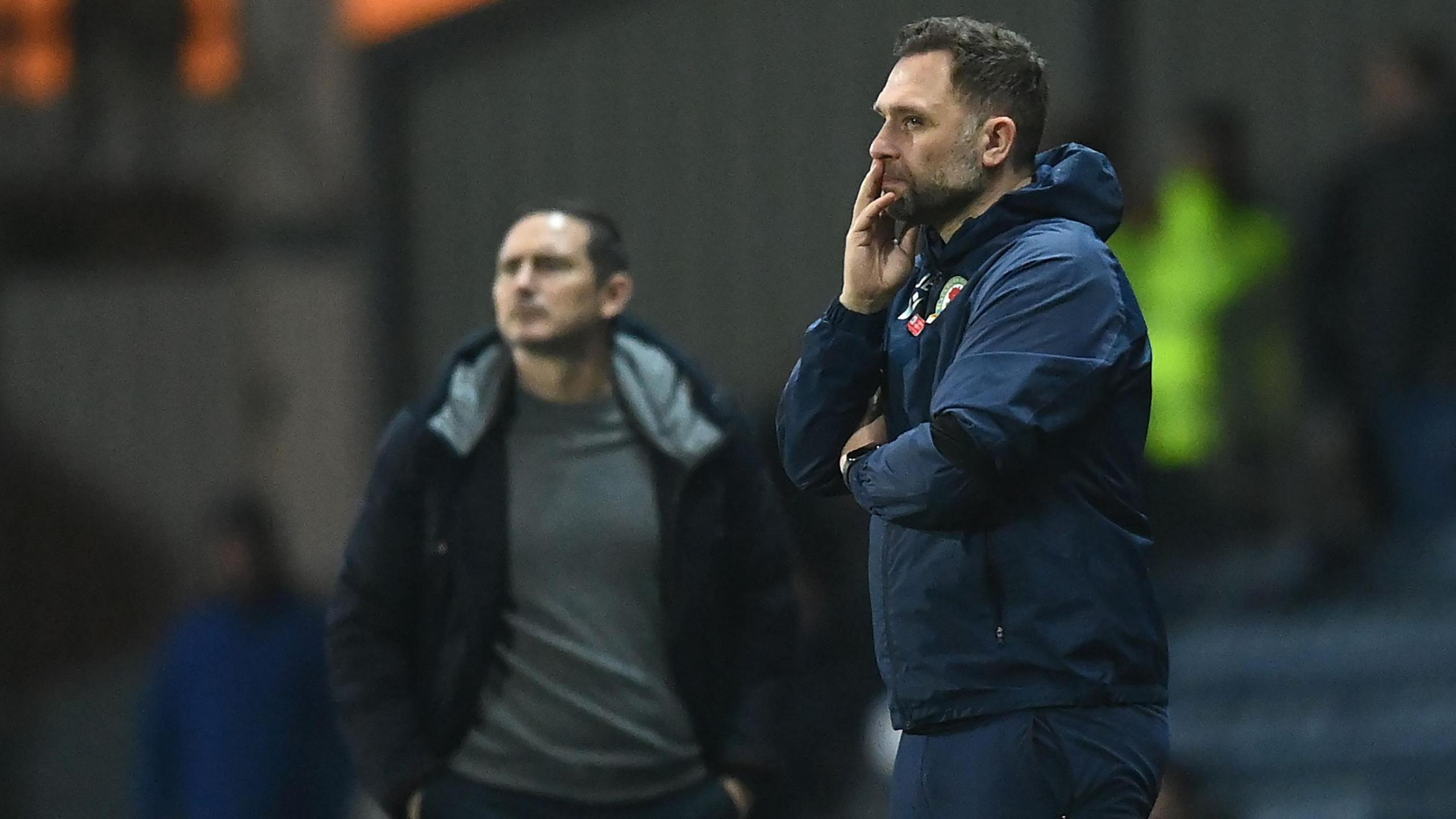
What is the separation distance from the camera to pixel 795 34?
1088 centimetres

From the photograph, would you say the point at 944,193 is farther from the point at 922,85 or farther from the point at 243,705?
the point at 243,705

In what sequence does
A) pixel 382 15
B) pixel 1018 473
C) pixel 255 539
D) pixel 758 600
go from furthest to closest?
pixel 382 15, pixel 255 539, pixel 758 600, pixel 1018 473

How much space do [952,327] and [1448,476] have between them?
16.8ft

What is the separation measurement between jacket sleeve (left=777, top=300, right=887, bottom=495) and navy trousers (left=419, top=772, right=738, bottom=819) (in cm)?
143

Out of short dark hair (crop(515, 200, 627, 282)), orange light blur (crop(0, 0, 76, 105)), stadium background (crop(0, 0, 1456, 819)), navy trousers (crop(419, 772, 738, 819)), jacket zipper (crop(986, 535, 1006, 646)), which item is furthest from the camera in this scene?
orange light blur (crop(0, 0, 76, 105))

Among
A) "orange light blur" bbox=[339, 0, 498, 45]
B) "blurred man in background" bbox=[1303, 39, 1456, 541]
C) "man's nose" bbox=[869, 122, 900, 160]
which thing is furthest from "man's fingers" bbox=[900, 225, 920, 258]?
"orange light blur" bbox=[339, 0, 498, 45]

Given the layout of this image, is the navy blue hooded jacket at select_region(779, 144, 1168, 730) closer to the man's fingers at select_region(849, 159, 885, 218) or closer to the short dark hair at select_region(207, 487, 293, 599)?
the man's fingers at select_region(849, 159, 885, 218)

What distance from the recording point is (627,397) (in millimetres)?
5496

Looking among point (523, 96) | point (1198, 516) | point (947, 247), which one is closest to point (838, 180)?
point (523, 96)

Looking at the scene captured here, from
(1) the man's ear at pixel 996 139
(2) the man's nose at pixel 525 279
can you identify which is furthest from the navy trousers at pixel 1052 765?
(2) the man's nose at pixel 525 279

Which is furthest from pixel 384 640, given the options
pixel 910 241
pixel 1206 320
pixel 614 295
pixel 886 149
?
pixel 1206 320

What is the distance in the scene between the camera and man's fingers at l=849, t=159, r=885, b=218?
13.0 feet

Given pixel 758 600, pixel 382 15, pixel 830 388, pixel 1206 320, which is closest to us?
pixel 830 388

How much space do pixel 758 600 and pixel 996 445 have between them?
1.92m
